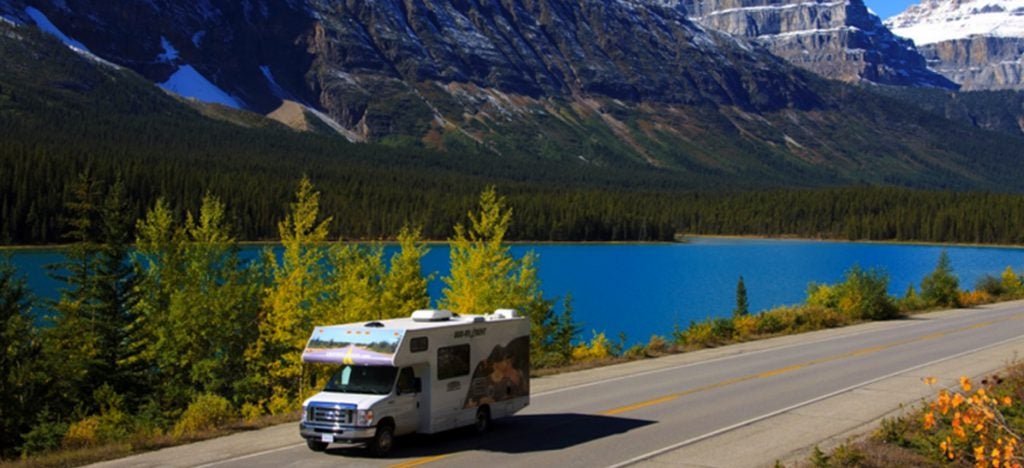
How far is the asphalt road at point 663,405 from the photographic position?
18984mm

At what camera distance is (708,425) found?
22.0 meters

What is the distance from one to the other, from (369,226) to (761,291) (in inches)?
4207

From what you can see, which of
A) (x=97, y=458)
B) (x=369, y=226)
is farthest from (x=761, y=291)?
(x=369, y=226)

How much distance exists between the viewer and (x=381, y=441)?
1884cm

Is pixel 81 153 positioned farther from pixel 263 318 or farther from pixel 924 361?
pixel 924 361

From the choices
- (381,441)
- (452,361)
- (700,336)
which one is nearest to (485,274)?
(700,336)

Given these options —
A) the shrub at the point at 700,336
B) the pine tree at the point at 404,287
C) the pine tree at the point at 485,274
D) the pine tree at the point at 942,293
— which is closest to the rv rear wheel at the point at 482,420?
the shrub at the point at 700,336

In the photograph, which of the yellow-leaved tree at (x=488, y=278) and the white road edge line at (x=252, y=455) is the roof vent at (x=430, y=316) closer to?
the white road edge line at (x=252, y=455)

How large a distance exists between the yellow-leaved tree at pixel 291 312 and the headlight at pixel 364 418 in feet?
67.0

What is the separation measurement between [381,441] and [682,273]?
347ft

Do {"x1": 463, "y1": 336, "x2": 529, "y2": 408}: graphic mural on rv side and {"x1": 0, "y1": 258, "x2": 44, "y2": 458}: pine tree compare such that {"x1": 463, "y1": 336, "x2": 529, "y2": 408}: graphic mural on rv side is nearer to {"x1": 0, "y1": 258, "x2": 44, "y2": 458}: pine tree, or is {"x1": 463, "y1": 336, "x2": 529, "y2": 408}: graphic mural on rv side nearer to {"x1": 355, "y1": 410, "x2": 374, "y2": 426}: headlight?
{"x1": 355, "y1": 410, "x2": 374, "y2": 426}: headlight

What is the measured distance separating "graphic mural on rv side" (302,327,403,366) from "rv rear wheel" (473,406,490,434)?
2.93 m

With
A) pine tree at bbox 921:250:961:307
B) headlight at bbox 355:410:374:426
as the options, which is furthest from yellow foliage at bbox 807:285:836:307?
headlight at bbox 355:410:374:426

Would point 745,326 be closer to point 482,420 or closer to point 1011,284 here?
point 482,420
